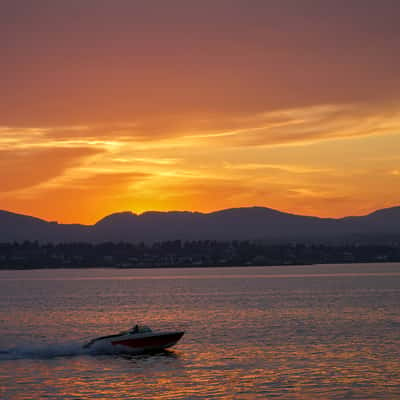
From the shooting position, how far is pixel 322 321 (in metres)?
98.0

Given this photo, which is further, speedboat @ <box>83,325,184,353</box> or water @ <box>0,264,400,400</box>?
speedboat @ <box>83,325,184,353</box>

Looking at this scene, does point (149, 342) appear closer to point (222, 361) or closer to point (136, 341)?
point (136, 341)

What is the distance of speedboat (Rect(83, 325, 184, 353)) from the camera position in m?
65.6

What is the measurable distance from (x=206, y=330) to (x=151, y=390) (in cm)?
4001

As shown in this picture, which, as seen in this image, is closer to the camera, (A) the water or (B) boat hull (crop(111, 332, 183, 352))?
(A) the water

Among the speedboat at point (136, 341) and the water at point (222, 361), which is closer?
the water at point (222, 361)

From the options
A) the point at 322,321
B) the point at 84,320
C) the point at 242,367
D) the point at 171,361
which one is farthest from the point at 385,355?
the point at 84,320

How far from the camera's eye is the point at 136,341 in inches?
2601

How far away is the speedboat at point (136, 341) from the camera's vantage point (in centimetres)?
6562

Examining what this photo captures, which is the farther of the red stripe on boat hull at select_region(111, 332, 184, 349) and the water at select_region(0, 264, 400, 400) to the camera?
the red stripe on boat hull at select_region(111, 332, 184, 349)

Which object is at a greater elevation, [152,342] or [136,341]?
[136,341]

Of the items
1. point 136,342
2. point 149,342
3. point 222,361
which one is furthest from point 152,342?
point 222,361

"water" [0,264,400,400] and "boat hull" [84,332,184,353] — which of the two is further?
"boat hull" [84,332,184,353]

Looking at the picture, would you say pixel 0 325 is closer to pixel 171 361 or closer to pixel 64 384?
pixel 171 361
